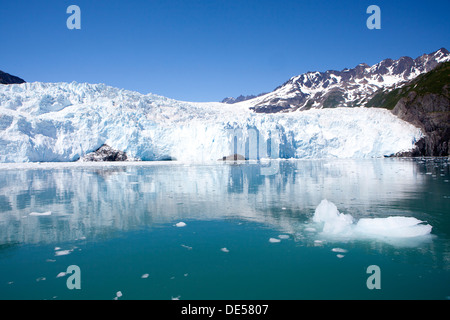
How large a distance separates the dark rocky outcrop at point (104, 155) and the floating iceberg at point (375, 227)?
24.7 metres

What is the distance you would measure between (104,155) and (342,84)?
375 ft

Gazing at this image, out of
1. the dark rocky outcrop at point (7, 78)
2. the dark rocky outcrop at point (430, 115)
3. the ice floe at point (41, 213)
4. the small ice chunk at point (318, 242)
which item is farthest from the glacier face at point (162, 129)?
the dark rocky outcrop at point (7, 78)

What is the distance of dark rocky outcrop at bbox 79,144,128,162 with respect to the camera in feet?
88.5

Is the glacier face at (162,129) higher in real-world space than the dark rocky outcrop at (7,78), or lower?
lower

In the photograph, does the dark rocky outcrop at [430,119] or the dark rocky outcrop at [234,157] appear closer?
the dark rocky outcrop at [234,157]

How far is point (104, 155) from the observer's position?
27250 mm

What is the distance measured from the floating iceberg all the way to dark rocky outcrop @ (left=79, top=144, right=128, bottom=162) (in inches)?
971

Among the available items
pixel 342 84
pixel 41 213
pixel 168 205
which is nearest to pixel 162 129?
pixel 168 205

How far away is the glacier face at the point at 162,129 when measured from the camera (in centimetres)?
2566

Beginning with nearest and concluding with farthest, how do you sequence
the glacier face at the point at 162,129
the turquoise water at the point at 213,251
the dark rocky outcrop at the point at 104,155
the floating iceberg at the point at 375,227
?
the turquoise water at the point at 213,251 < the floating iceberg at the point at 375,227 < the glacier face at the point at 162,129 < the dark rocky outcrop at the point at 104,155

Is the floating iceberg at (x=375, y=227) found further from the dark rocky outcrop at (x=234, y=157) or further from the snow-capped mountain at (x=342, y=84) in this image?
the snow-capped mountain at (x=342, y=84)

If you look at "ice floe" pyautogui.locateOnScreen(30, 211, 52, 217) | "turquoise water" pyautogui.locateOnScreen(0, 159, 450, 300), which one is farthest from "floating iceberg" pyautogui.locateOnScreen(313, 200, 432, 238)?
"ice floe" pyautogui.locateOnScreen(30, 211, 52, 217)
